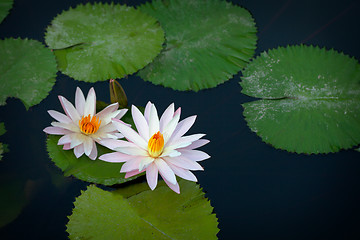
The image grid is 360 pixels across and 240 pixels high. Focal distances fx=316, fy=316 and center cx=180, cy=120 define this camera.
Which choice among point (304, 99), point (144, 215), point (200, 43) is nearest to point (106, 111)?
point (144, 215)

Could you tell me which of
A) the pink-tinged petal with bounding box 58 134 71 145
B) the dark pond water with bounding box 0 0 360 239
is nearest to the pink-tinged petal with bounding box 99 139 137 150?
the pink-tinged petal with bounding box 58 134 71 145

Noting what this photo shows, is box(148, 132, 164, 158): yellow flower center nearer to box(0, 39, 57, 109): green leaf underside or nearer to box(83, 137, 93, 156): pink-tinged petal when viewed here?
box(83, 137, 93, 156): pink-tinged petal

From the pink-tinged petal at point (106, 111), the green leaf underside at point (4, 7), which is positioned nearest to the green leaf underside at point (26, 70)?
the green leaf underside at point (4, 7)

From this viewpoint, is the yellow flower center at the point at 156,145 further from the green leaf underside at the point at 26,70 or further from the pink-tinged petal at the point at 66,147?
the green leaf underside at the point at 26,70

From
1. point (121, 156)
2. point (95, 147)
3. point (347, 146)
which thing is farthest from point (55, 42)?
point (347, 146)

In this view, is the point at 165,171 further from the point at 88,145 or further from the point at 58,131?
the point at 58,131
